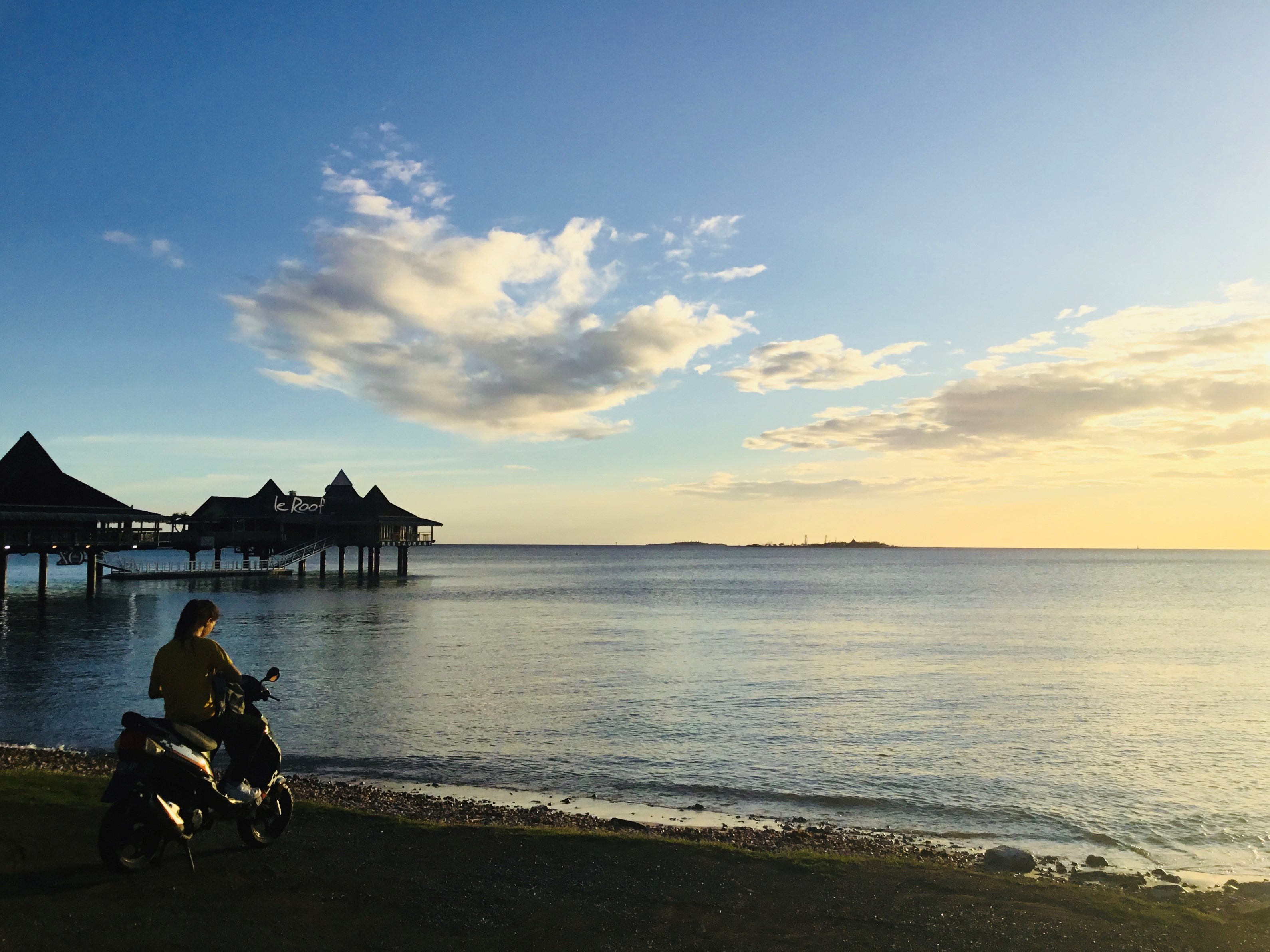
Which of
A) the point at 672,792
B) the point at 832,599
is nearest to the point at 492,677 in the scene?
the point at 672,792

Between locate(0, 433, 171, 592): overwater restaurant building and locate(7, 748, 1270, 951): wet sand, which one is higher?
locate(0, 433, 171, 592): overwater restaurant building

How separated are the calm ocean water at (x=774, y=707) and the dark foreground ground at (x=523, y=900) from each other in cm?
531

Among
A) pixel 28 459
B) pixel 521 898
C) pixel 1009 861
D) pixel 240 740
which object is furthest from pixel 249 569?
pixel 521 898

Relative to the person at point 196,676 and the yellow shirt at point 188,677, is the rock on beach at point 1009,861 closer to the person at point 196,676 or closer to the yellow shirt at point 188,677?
the person at point 196,676

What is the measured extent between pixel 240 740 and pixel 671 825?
6.59 m

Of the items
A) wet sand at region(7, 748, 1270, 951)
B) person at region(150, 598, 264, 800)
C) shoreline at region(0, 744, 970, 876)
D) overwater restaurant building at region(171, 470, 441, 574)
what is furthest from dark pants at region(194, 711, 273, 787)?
overwater restaurant building at region(171, 470, 441, 574)

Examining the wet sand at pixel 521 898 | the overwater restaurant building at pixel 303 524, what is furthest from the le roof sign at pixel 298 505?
the wet sand at pixel 521 898

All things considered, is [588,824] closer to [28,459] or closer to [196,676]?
[196,676]

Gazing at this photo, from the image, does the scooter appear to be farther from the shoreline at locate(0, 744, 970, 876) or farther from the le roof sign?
the le roof sign

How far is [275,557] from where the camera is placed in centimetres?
8125

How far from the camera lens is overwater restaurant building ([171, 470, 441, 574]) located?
76.5m

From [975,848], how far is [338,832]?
8.58m

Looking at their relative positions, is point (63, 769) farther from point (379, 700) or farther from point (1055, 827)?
point (1055, 827)

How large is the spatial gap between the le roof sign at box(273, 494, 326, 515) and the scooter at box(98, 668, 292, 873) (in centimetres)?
7715
